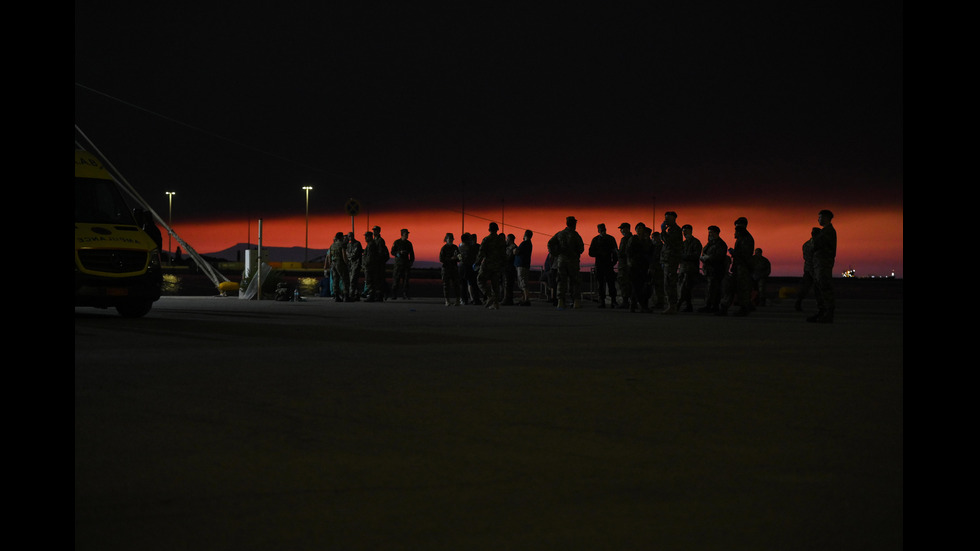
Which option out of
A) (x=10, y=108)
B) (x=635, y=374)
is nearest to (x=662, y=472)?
(x=10, y=108)

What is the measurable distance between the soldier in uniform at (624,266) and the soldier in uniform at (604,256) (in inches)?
23.7

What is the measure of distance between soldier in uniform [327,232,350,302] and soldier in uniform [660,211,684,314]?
35.4ft

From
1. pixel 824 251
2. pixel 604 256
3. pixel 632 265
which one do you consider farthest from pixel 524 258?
pixel 824 251

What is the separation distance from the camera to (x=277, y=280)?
29.9 metres

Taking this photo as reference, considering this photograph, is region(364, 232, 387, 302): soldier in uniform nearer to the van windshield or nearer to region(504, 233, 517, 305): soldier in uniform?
region(504, 233, 517, 305): soldier in uniform

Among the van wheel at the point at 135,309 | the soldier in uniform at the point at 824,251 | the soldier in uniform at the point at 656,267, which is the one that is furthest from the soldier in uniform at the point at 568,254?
the van wheel at the point at 135,309

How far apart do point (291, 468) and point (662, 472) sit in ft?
5.71

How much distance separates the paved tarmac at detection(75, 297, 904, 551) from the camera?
3.64m

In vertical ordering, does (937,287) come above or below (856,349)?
above

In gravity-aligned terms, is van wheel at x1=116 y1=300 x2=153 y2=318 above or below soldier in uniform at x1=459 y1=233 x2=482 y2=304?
below

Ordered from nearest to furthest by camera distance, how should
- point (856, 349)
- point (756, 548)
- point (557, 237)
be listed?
point (756, 548), point (856, 349), point (557, 237)

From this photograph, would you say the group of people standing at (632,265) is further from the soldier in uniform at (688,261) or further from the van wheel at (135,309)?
the van wheel at (135,309)

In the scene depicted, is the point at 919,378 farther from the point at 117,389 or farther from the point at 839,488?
the point at 117,389

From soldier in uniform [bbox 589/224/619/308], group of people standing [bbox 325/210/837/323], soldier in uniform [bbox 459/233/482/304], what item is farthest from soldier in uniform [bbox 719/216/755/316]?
soldier in uniform [bbox 459/233/482/304]
